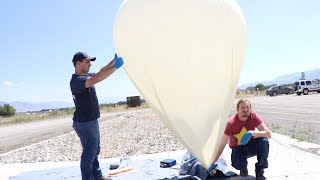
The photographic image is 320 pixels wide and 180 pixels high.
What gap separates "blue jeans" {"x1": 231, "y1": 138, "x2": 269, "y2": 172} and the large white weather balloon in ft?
2.49

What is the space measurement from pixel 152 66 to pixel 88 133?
134cm

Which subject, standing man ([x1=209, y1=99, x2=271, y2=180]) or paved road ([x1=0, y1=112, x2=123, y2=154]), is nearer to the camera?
standing man ([x1=209, y1=99, x2=271, y2=180])

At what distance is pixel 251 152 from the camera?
201 inches

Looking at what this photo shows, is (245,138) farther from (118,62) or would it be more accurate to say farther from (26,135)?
(26,135)

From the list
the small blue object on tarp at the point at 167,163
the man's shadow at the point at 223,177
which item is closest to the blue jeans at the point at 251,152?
the man's shadow at the point at 223,177

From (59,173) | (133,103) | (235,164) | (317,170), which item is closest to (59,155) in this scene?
(59,173)

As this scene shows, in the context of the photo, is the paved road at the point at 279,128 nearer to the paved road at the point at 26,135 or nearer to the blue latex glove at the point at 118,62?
the paved road at the point at 26,135

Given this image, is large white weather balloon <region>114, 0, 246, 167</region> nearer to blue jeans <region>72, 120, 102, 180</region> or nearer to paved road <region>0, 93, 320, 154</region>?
blue jeans <region>72, 120, 102, 180</region>

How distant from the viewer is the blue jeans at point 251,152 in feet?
16.1

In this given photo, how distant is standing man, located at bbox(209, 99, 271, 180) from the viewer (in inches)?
194

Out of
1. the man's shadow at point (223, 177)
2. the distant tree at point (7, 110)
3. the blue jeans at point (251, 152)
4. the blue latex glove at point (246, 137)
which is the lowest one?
the man's shadow at point (223, 177)

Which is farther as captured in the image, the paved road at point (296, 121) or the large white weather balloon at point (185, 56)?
the paved road at point (296, 121)

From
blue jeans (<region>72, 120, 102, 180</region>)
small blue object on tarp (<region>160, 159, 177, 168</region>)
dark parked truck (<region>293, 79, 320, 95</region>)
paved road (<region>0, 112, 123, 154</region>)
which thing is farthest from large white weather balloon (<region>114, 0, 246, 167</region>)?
dark parked truck (<region>293, 79, 320, 95</region>)

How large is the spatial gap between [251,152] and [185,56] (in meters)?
1.79
